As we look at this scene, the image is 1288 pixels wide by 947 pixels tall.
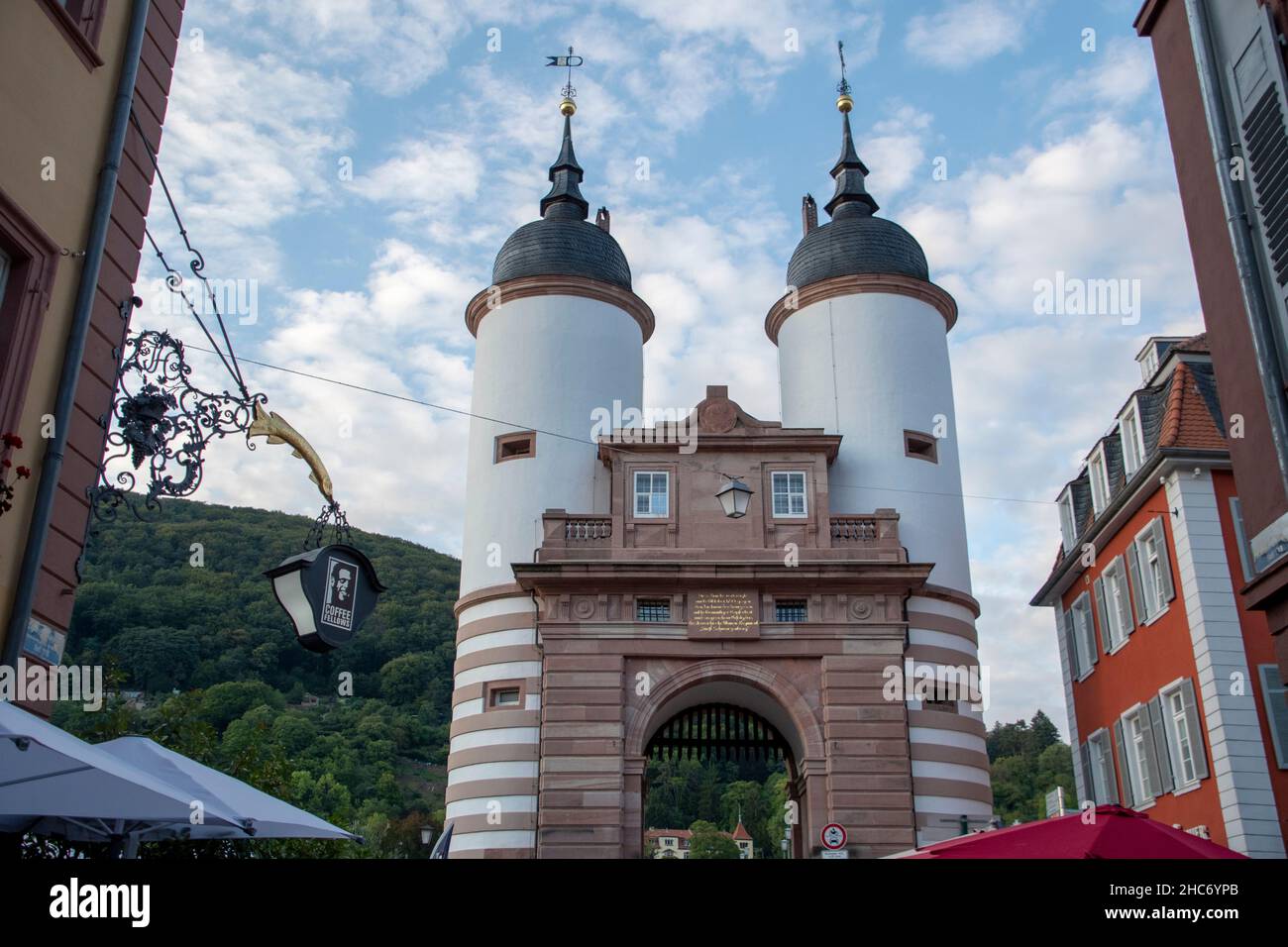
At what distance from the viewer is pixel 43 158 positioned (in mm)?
→ 9828

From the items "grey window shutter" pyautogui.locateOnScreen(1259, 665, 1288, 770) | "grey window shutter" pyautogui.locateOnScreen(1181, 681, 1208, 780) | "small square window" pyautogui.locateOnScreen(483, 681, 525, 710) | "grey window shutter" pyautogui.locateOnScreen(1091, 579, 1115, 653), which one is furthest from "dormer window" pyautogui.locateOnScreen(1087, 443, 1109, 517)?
"small square window" pyautogui.locateOnScreen(483, 681, 525, 710)

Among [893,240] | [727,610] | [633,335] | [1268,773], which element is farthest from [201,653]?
[1268,773]

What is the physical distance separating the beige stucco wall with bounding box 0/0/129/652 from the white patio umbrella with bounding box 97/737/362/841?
1.37m

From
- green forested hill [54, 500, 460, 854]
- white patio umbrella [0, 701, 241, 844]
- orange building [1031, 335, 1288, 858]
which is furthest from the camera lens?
green forested hill [54, 500, 460, 854]

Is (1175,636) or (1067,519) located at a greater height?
(1067,519)

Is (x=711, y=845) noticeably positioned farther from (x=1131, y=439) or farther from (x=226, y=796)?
(x=226, y=796)

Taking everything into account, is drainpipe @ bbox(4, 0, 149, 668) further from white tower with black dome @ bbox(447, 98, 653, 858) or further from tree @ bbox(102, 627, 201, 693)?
tree @ bbox(102, 627, 201, 693)

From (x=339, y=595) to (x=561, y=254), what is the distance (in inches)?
913

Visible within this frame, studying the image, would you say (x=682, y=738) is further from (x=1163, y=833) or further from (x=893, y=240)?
(x=1163, y=833)

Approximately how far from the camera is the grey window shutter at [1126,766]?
24.4 meters

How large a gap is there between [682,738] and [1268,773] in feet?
42.2

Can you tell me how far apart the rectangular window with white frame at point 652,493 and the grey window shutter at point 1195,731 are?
38.0 feet

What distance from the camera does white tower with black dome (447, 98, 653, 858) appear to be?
1025 inches

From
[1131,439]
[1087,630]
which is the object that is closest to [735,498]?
[1131,439]
